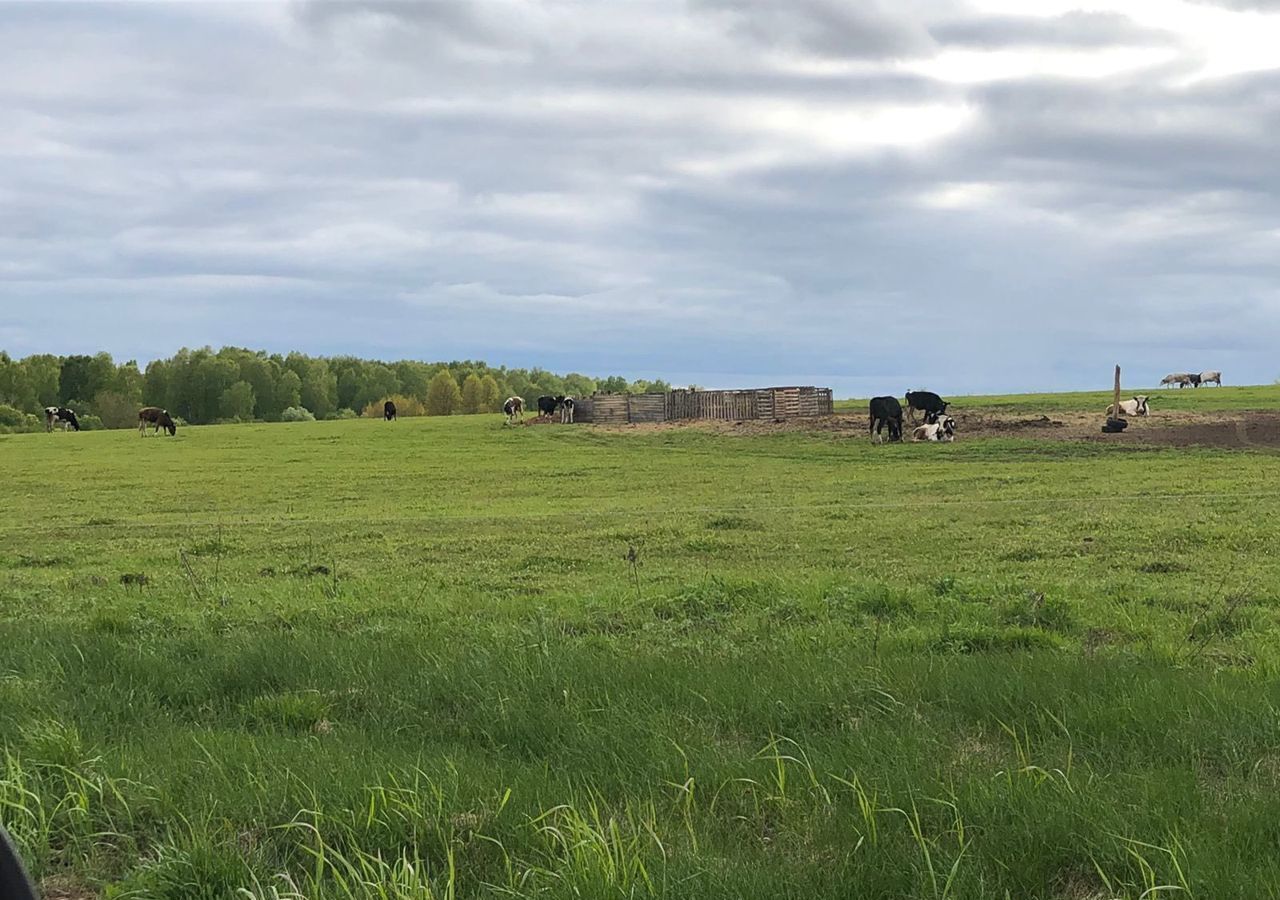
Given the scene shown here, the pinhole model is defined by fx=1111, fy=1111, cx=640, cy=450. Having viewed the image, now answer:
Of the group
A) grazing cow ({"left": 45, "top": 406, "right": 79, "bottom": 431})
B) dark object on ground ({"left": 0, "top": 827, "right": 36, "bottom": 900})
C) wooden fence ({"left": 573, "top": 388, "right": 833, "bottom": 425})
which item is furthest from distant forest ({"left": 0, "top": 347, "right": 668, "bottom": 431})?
dark object on ground ({"left": 0, "top": 827, "right": 36, "bottom": 900})

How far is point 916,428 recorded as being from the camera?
40.6 meters

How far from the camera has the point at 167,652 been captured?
8.03 meters

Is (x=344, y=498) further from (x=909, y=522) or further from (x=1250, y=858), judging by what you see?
(x=1250, y=858)

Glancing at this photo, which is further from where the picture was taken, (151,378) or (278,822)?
(151,378)

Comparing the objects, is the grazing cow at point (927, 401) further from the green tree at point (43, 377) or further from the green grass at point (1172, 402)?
the green tree at point (43, 377)

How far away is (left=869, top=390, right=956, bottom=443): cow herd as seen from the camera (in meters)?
38.4

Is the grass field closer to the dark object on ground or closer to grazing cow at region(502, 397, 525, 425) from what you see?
the dark object on ground

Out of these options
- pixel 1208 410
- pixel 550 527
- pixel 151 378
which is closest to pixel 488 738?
pixel 550 527

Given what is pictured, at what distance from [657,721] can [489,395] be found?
98.0 metres

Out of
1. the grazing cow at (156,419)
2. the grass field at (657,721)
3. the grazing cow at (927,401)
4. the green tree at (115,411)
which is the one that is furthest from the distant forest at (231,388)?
the grass field at (657,721)

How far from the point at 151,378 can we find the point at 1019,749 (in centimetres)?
11553

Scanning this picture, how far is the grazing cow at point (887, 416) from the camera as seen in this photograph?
3934 centimetres

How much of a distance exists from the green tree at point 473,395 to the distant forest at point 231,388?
92 mm

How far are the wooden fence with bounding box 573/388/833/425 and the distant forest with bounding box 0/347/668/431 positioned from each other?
4182cm
